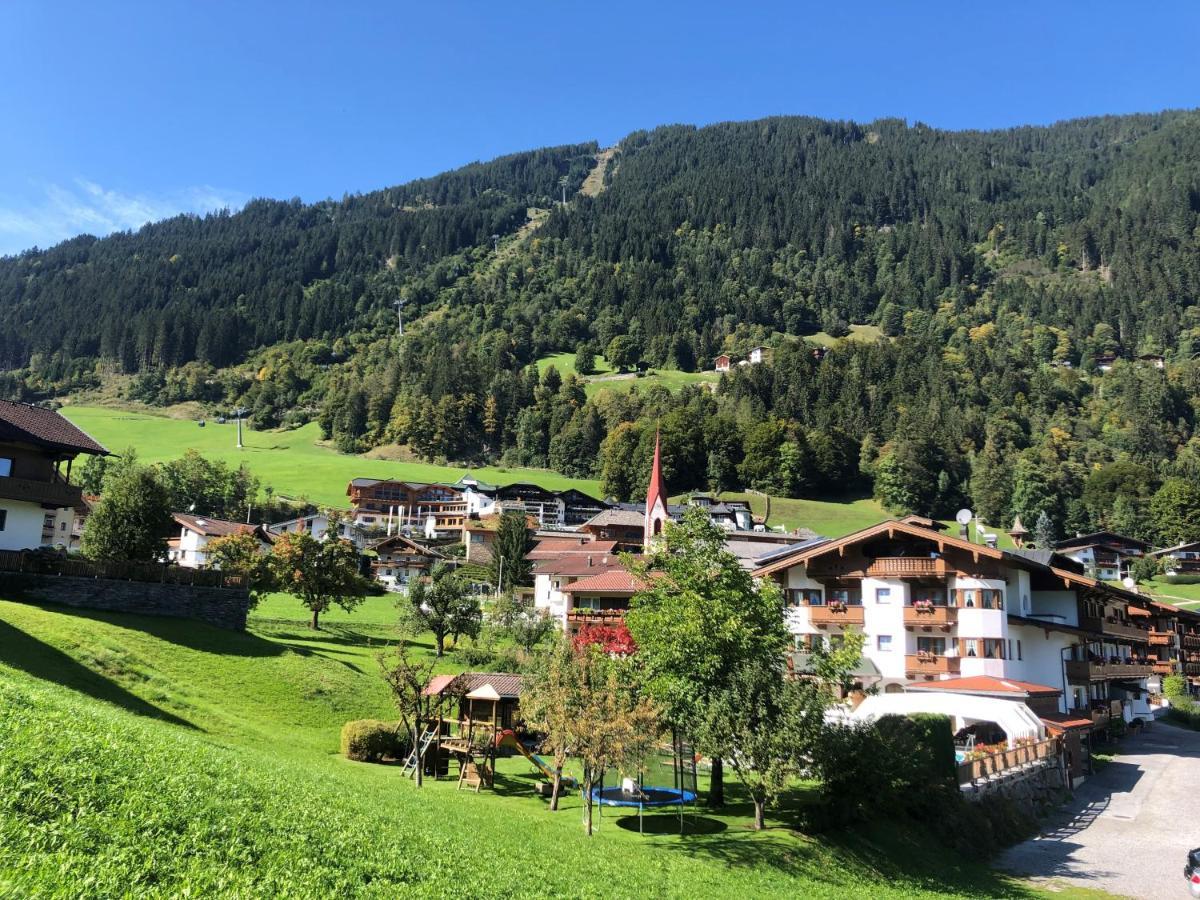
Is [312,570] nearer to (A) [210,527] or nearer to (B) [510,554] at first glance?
(B) [510,554]

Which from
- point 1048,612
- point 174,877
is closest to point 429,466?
point 1048,612

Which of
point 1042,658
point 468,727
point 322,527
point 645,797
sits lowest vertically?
point 645,797

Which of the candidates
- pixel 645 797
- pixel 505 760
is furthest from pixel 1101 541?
pixel 645 797

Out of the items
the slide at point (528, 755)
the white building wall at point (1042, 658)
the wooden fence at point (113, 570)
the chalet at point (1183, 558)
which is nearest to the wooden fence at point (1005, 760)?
the white building wall at point (1042, 658)

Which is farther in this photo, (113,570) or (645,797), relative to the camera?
(113,570)

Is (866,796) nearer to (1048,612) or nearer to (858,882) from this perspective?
(858,882)

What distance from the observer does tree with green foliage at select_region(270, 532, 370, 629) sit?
176ft

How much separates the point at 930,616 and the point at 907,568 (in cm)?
284

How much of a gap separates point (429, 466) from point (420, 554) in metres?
69.5

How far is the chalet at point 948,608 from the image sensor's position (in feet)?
144

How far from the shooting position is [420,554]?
326ft

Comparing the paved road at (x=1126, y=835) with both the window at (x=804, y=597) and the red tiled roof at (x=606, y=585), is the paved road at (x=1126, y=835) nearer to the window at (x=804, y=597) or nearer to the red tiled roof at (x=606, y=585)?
the window at (x=804, y=597)

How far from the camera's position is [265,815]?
14125 mm

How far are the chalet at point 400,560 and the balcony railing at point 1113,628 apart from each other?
6490 centimetres
